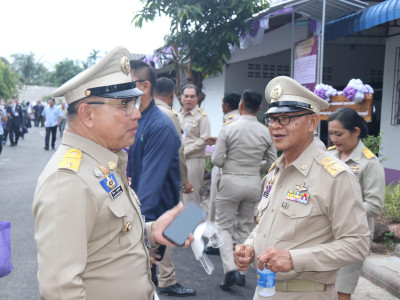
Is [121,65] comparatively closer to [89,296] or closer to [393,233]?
[89,296]

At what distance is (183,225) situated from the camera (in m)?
1.83

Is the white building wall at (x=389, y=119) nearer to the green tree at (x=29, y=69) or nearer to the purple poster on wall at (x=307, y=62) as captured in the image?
the purple poster on wall at (x=307, y=62)

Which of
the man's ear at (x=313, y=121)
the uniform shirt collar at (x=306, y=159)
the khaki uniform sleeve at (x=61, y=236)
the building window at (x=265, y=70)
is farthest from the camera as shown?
the building window at (x=265, y=70)

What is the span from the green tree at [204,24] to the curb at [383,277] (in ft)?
17.1

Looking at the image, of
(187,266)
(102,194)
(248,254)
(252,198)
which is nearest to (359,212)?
(248,254)

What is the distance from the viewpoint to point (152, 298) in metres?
2.07

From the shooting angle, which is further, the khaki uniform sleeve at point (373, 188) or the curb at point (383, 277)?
the curb at point (383, 277)

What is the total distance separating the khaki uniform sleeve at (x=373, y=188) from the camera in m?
3.22

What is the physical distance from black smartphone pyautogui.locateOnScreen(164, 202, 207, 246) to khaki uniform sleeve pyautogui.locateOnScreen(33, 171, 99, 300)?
381 millimetres

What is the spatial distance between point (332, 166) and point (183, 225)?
0.85 metres

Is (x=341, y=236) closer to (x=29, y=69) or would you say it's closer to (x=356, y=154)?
(x=356, y=154)

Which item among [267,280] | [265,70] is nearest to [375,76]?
[265,70]

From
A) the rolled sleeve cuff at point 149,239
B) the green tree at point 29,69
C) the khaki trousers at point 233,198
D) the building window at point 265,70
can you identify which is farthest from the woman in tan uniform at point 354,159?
the green tree at point 29,69

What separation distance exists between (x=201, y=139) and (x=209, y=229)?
171 inches
